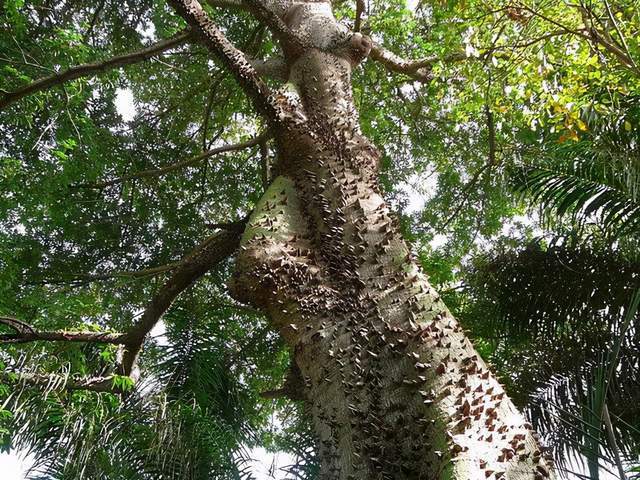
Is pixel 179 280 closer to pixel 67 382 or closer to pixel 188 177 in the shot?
pixel 67 382

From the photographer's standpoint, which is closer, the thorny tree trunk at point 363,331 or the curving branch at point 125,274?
the thorny tree trunk at point 363,331

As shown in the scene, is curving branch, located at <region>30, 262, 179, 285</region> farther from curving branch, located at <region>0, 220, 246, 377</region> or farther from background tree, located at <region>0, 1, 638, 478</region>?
curving branch, located at <region>0, 220, 246, 377</region>

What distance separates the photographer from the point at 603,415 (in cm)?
151

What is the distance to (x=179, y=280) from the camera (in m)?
3.55

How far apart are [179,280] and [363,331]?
159 cm

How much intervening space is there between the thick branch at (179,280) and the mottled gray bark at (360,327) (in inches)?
20.2

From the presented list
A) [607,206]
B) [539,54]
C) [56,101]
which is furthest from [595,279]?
[56,101]

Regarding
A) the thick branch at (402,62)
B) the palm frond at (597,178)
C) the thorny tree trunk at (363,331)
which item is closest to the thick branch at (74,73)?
the thorny tree trunk at (363,331)

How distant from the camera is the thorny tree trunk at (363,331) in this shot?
192 cm

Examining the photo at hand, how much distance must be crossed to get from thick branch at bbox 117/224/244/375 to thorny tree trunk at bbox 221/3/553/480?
1.74ft

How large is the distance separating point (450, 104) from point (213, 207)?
3501 millimetres

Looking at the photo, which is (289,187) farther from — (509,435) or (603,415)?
(603,415)

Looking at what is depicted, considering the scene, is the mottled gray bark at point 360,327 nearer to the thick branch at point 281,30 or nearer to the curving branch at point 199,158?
the thick branch at point 281,30

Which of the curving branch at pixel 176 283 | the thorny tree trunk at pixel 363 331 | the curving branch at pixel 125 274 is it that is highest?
the curving branch at pixel 125 274
